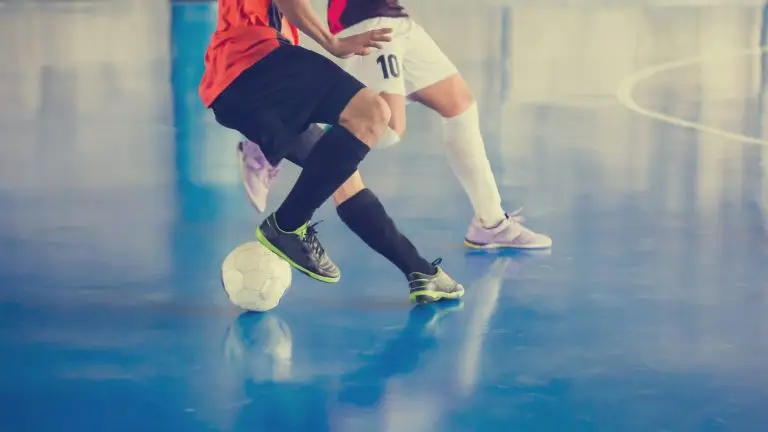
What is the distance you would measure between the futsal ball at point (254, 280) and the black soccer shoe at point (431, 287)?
432mm

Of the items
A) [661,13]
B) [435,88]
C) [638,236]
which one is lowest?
[661,13]

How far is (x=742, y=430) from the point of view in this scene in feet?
9.77

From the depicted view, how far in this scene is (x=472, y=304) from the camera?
4.16m

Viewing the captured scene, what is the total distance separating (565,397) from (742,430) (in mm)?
455

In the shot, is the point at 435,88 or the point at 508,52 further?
the point at 508,52

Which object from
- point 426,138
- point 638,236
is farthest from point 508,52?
point 638,236

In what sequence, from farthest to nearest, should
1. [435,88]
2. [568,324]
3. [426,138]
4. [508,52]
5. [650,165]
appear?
1. [508,52]
2. [426,138]
3. [650,165]
4. [435,88]
5. [568,324]

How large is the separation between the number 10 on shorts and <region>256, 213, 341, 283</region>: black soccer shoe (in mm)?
794

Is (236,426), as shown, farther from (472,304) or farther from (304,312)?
(472,304)

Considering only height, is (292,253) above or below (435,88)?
below

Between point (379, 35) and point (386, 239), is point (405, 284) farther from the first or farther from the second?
point (379, 35)

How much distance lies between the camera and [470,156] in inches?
195

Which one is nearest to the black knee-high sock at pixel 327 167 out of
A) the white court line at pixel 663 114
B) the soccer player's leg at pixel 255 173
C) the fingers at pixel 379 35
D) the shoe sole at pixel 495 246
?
the fingers at pixel 379 35

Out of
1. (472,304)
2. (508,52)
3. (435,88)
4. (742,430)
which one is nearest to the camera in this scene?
(742,430)
